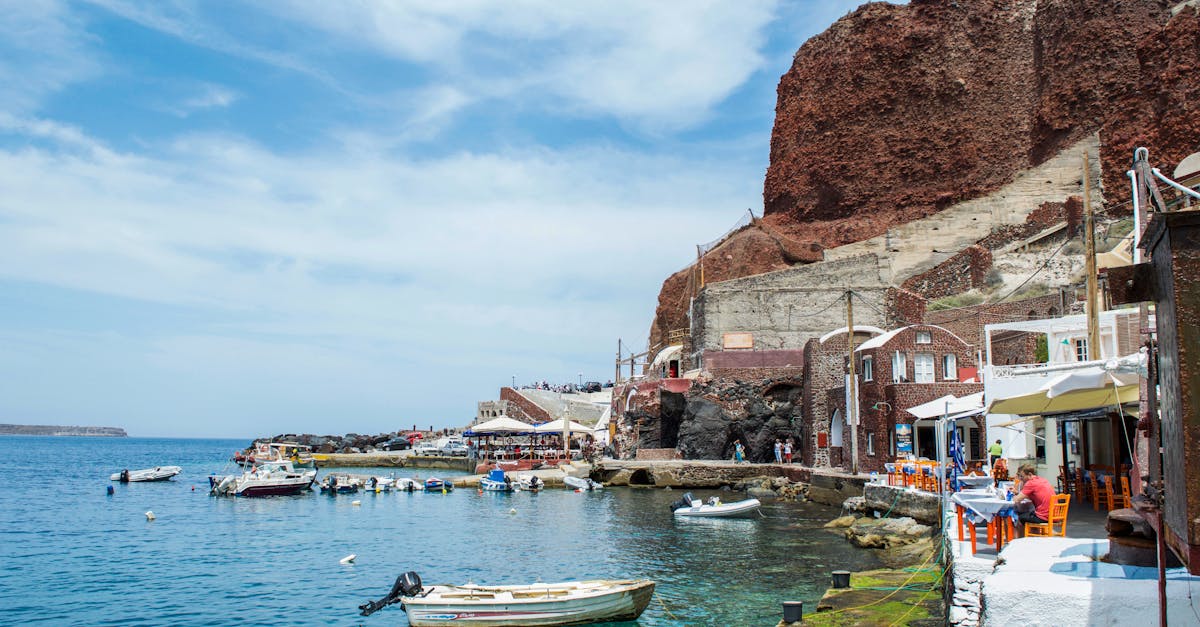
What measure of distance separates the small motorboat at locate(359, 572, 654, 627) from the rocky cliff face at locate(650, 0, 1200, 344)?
155 ft

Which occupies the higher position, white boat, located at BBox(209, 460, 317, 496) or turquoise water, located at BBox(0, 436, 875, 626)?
white boat, located at BBox(209, 460, 317, 496)

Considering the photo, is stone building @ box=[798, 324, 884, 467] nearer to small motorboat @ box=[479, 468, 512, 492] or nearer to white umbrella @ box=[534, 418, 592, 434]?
small motorboat @ box=[479, 468, 512, 492]

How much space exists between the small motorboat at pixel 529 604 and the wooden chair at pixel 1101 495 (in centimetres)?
814

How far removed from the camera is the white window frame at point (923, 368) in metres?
34.6

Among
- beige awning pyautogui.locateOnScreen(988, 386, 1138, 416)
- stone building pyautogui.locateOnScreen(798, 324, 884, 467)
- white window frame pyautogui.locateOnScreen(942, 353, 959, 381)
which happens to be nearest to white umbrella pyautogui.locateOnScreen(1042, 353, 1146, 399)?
beige awning pyautogui.locateOnScreen(988, 386, 1138, 416)

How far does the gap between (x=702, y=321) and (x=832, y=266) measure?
8087mm

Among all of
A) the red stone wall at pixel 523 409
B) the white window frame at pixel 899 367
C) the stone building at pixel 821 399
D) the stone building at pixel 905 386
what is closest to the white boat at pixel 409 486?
the stone building at pixel 821 399

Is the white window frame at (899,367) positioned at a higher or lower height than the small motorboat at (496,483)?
higher

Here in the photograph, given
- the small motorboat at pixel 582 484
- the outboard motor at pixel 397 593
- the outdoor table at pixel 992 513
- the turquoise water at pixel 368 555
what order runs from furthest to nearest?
the small motorboat at pixel 582 484, the turquoise water at pixel 368 555, the outboard motor at pixel 397 593, the outdoor table at pixel 992 513

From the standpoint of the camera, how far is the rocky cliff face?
55531 mm

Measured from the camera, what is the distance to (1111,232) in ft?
148

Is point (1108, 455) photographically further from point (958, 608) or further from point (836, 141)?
point (836, 141)

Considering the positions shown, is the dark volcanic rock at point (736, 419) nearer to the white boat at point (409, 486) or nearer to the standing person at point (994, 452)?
the white boat at point (409, 486)

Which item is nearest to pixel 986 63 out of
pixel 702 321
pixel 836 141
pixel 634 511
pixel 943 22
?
pixel 943 22
